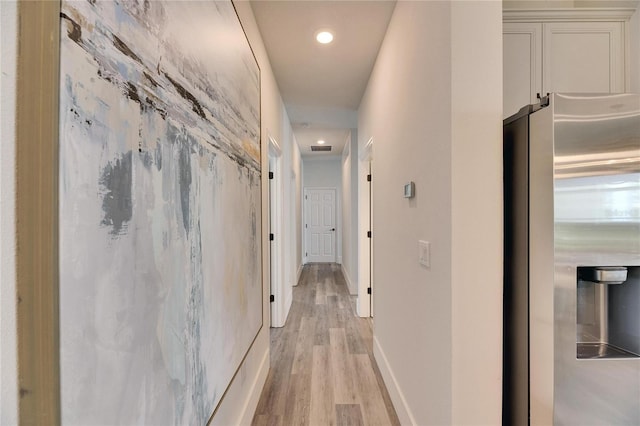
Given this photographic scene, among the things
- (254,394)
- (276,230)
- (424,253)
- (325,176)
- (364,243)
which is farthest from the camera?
(325,176)

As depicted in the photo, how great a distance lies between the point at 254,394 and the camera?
1875 millimetres

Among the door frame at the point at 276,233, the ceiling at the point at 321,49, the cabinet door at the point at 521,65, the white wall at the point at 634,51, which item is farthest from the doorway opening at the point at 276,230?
the white wall at the point at 634,51

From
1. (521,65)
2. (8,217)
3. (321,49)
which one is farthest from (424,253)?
(321,49)

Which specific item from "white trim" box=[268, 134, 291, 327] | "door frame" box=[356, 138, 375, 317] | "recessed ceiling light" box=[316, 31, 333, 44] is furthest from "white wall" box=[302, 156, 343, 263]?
Result: "recessed ceiling light" box=[316, 31, 333, 44]

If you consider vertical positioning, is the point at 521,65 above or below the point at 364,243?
above

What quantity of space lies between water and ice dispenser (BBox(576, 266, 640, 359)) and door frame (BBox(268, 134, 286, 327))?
8.44 feet

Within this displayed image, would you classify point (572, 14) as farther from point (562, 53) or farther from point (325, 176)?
point (325, 176)

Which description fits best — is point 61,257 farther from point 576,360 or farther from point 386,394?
point 386,394

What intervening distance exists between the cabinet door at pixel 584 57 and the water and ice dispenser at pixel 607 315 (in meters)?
0.99

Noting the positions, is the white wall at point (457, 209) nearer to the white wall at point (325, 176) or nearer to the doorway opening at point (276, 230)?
the doorway opening at point (276, 230)

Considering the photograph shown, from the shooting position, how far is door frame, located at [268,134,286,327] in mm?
3184

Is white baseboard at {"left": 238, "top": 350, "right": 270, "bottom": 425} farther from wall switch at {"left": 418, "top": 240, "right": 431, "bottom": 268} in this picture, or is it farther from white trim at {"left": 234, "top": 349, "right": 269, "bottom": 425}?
wall switch at {"left": 418, "top": 240, "right": 431, "bottom": 268}

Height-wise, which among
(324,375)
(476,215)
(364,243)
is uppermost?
(476,215)

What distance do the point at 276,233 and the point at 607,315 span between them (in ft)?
8.66
